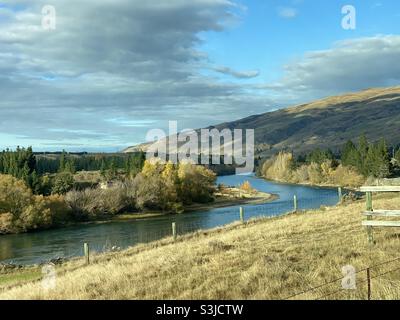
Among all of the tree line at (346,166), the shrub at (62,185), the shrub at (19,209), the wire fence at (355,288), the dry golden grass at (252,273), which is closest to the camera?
the wire fence at (355,288)

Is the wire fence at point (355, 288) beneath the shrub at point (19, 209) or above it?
above

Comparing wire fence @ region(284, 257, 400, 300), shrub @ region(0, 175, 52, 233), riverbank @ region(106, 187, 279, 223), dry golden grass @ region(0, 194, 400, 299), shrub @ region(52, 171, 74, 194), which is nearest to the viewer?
wire fence @ region(284, 257, 400, 300)

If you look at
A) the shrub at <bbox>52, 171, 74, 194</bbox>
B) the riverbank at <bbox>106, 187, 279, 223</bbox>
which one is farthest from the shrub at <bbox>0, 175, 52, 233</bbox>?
the riverbank at <bbox>106, 187, 279, 223</bbox>

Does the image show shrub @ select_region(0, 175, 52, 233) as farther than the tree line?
No

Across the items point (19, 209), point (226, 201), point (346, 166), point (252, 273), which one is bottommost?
point (226, 201)

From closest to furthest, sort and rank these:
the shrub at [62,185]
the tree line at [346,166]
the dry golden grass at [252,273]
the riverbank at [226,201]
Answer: the dry golden grass at [252,273]
the riverbank at [226,201]
the shrub at [62,185]
the tree line at [346,166]

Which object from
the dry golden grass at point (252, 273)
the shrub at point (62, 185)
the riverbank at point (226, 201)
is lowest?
the riverbank at point (226, 201)

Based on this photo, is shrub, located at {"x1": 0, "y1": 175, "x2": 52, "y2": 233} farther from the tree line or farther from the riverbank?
the tree line

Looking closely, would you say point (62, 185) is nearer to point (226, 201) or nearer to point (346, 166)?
point (226, 201)

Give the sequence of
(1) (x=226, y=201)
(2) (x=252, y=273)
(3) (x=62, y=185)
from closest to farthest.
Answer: (2) (x=252, y=273) < (3) (x=62, y=185) < (1) (x=226, y=201)

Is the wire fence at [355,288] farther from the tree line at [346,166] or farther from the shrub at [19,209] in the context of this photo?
the tree line at [346,166]

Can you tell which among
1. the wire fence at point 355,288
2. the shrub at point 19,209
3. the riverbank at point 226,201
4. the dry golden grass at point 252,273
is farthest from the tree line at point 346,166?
the wire fence at point 355,288

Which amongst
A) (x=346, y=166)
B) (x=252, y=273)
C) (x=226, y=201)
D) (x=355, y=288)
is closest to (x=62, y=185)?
(x=226, y=201)
